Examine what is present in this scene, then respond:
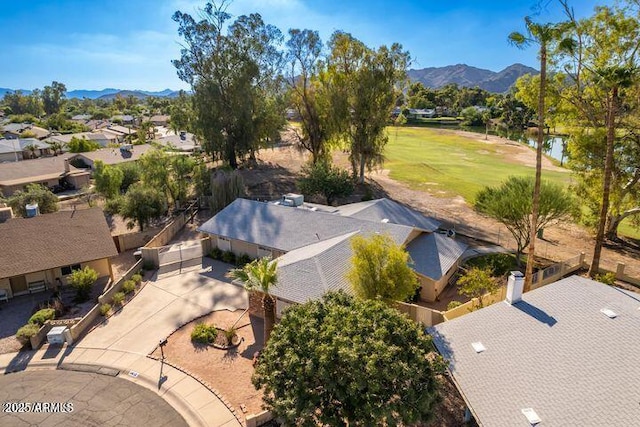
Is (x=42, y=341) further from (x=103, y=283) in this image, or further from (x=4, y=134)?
(x=4, y=134)

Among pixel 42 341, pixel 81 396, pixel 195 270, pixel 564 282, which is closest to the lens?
pixel 81 396

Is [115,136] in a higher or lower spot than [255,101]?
lower

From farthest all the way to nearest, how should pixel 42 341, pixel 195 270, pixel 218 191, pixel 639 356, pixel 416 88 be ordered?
1. pixel 416 88
2. pixel 218 191
3. pixel 195 270
4. pixel 42 341
5. pixel 639 356

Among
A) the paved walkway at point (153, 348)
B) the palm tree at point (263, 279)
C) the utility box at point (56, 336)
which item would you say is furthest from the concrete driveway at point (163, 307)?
the palm tree at point (263, 279)

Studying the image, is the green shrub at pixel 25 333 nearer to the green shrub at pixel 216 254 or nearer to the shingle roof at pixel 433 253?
the green shrub at pixel 216 254

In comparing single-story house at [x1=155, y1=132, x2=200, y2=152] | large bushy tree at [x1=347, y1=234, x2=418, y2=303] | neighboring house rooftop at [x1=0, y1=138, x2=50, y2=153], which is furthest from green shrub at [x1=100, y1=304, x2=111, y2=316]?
neighboring house rooftop at [x1=0, y1=138, x2=50, y2=153]

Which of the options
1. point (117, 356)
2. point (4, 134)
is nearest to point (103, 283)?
point (117, 356)

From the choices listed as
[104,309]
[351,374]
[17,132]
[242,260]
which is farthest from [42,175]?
[17,132]
